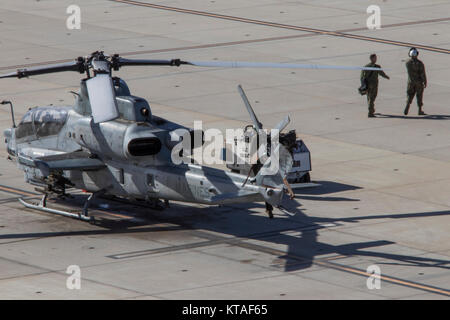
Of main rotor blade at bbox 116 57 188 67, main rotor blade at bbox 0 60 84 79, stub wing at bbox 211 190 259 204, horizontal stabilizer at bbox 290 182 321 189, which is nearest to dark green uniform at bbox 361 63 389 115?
horizontal stabilizer at bbox 290 182 321 189

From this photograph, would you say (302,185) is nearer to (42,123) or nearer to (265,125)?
(265,125)

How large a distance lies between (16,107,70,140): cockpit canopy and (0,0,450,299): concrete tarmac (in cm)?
155

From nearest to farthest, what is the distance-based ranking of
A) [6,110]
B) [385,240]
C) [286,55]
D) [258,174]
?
[258,174] < [385,240] < [6,110] < [286,55]

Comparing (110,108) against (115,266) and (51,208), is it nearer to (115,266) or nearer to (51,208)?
(115,266)

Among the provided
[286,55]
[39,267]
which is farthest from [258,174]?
[286,55]

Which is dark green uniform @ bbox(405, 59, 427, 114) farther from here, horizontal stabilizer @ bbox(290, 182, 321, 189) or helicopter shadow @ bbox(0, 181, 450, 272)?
helicopter shadow @ bbox(0, 181, 450, 272)

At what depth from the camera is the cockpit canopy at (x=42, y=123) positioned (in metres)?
25.4

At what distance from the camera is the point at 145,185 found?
23.6 meters

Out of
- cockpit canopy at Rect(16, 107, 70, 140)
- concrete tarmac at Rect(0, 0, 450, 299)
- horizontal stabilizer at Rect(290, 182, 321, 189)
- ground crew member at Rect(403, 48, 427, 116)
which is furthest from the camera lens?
ground crew member at Rect(403, 48, 427, 116)

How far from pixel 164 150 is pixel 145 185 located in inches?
35.1

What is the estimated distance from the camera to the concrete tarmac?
2072 cm

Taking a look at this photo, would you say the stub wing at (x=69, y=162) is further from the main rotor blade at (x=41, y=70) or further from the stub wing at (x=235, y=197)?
the stub wing at (x=235, y=197)

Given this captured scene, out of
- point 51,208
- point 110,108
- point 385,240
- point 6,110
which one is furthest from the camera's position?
point 6,110

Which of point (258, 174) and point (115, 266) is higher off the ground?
point (258, 174)
